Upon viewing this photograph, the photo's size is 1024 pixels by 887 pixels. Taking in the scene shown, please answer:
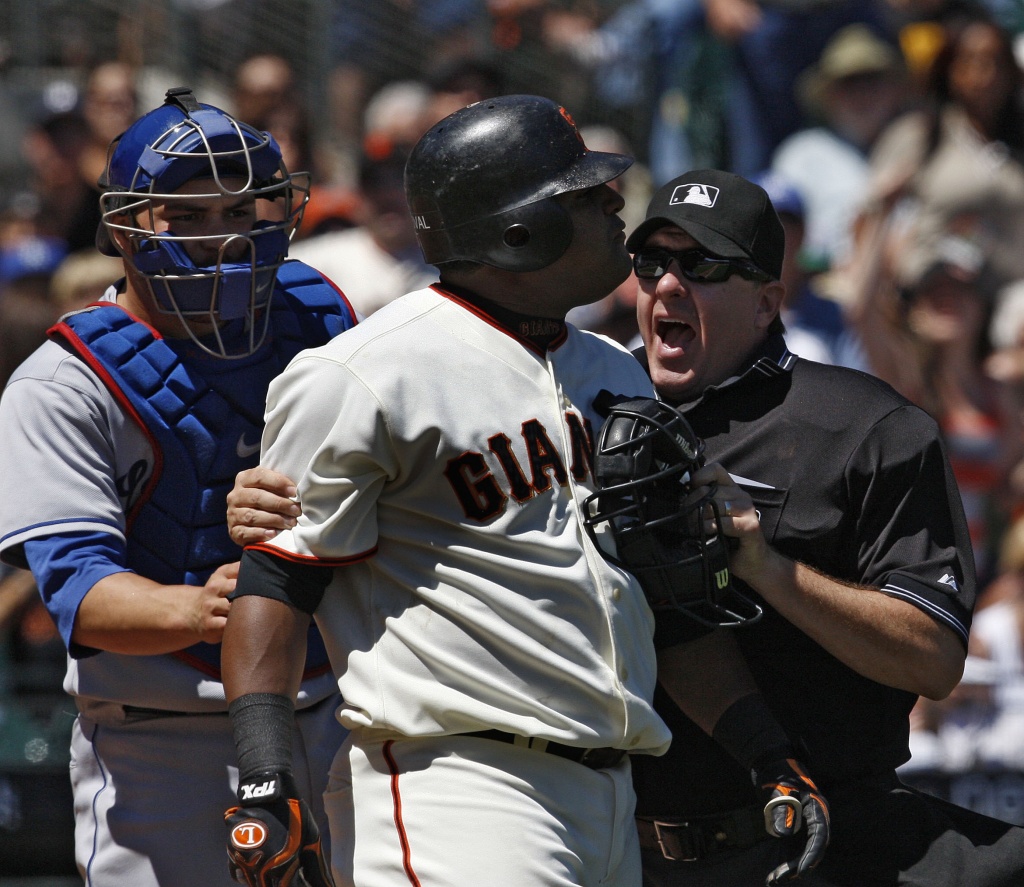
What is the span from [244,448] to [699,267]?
3.38 feet

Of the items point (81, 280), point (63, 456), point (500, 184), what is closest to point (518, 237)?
point (500, 184)

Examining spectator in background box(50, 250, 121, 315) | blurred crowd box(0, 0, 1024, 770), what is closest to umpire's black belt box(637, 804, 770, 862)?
blurred crowd box(0, 0, 1024, 770)

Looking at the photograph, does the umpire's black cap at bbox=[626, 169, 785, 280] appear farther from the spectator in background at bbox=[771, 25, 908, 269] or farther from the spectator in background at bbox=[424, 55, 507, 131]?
A: the spectator in background at bbox=[771, 25, 908, 269]

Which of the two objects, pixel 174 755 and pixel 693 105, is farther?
pixel 693 105

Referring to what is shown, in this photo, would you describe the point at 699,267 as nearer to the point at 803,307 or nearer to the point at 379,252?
the point at 803,307

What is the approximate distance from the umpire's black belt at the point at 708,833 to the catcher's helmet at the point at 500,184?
1.23 metres

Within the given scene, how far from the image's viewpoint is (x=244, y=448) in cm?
316

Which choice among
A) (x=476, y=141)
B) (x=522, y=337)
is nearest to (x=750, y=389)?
(x=522, y=337)

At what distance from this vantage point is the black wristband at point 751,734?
286 centimetres

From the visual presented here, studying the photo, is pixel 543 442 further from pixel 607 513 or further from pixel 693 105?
pixel 693 105

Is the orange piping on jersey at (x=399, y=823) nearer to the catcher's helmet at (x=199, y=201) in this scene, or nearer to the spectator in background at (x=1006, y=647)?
the catcher's helmet at (x=199, y=201)

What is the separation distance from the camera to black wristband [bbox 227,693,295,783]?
95.0 inches

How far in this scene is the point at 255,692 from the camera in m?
2.47

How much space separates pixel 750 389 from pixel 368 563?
40.4 inches
